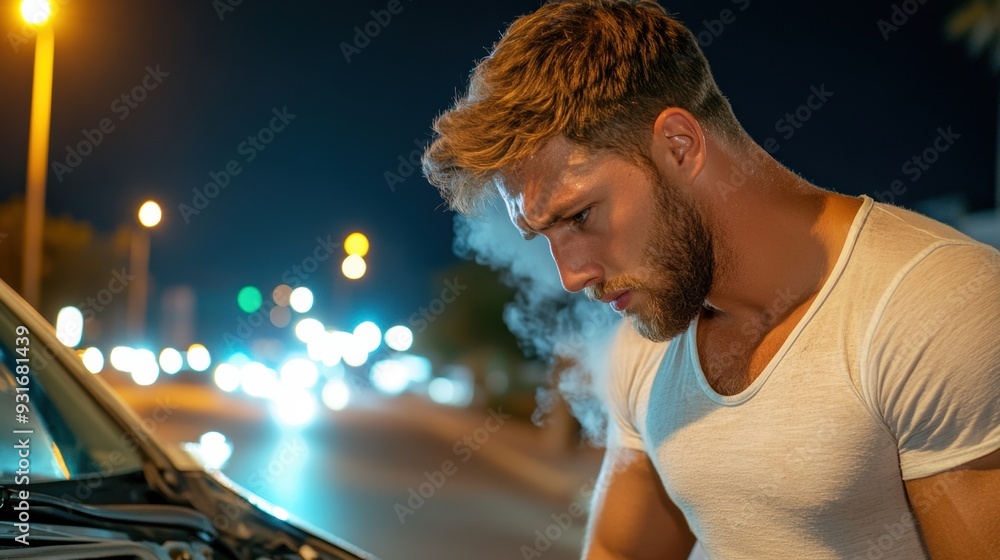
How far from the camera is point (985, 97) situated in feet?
66.4

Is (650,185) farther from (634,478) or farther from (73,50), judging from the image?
(73,50)

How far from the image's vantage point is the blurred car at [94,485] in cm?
199

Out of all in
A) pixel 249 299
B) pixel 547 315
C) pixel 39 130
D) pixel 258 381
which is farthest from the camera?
pixel 249 299

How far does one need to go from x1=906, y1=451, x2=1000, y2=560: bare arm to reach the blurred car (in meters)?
1.19

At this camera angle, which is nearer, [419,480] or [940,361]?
[940,361]

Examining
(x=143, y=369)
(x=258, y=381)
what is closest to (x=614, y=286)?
(x=258, y=381)

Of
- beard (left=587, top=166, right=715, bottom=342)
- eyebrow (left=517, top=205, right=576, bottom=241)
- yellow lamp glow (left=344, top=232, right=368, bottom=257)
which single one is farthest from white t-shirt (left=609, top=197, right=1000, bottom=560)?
yellow lamp glow (left=344, top=232, right=368, bottom=257)

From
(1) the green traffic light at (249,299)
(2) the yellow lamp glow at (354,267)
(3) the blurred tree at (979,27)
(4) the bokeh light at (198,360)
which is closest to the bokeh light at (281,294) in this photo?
(1) the green traffic light at (249,299)

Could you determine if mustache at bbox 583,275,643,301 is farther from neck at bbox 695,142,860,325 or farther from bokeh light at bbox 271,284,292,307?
bokeh light at bbox 271,284,292,307

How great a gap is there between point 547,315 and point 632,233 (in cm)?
70

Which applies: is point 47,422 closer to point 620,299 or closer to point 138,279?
point 620,299

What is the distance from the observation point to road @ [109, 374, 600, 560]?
9.89m

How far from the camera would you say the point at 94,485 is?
2.20 meters

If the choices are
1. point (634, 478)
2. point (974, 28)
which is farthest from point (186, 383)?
point (634, 478)
